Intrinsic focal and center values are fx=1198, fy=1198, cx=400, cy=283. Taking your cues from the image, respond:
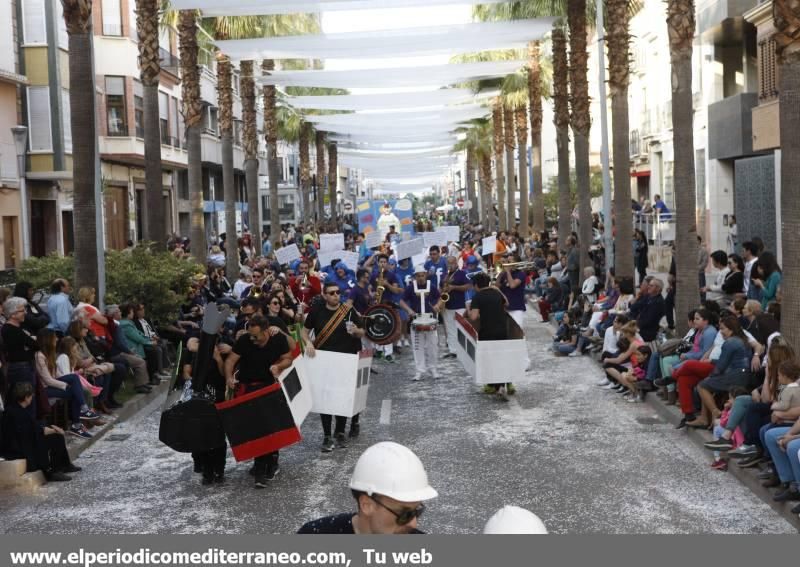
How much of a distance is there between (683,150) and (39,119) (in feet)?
82.6

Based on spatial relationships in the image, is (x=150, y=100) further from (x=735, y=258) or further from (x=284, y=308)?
(x=735, y=258)

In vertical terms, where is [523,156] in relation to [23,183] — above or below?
above

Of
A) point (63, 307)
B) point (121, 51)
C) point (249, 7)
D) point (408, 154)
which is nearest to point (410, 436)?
point (63, 307)

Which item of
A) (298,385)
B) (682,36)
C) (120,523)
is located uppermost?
(682,36)

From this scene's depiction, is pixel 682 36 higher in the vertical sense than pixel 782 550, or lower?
higher

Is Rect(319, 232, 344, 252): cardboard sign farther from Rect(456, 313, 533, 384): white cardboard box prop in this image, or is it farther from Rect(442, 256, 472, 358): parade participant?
Rect(456, 313, 533, 384): white cardboard box prop

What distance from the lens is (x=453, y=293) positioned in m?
19.7

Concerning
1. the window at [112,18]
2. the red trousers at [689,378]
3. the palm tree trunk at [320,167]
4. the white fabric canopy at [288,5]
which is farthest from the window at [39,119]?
the red trousers at [689,378]

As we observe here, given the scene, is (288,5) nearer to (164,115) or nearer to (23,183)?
(23,183)

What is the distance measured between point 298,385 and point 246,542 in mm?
8088

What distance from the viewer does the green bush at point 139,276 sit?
775 inches

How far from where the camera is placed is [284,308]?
58.4 feet

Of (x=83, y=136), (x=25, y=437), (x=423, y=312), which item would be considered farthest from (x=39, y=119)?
(x=25, y=437)

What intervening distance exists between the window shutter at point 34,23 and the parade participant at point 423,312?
21469 millimetres
